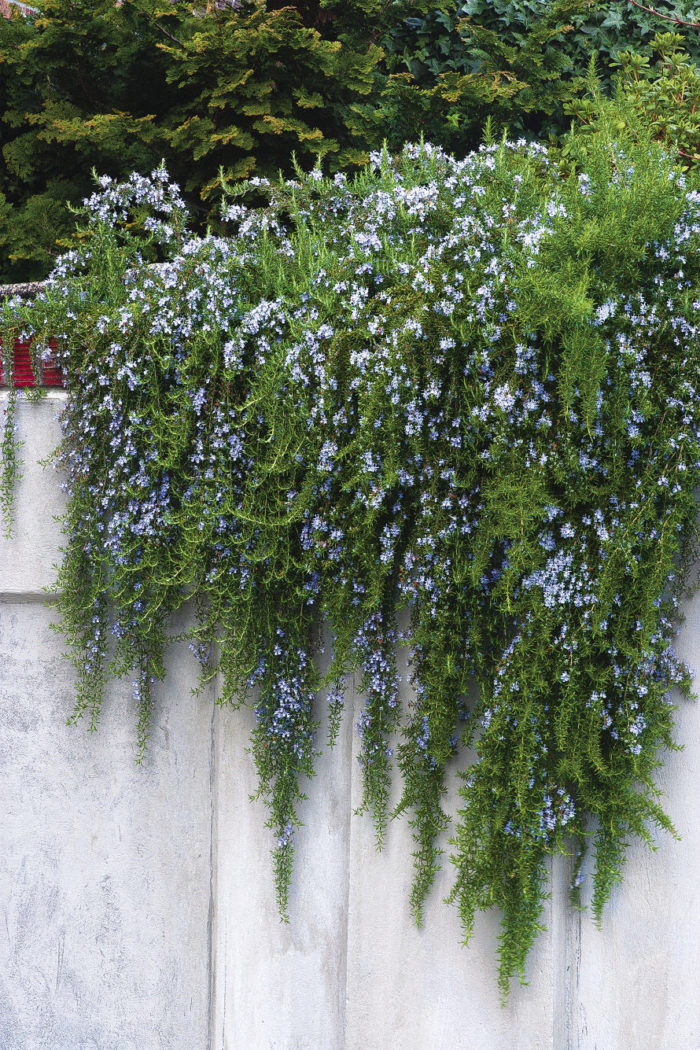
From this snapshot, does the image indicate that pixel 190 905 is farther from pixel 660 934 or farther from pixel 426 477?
pixel 426 477

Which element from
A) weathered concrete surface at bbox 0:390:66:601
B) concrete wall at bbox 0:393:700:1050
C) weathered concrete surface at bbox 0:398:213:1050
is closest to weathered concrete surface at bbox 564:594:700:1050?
concrete wall at bbox 0:393:700:1050

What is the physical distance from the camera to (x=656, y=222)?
2.00 m

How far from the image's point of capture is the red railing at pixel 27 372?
277 centimetres

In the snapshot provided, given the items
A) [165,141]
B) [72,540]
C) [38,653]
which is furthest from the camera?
[165,141]

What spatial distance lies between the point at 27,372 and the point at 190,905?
1.91 m

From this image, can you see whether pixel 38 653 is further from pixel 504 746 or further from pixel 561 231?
pixel 561 231

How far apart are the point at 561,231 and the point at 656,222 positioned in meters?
0.22

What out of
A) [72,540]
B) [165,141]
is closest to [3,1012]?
[72,540]

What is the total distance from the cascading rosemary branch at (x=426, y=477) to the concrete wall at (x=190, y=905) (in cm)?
14

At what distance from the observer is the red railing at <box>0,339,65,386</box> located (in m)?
2.77

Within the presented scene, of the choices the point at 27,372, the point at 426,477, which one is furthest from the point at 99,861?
the point at 426,477

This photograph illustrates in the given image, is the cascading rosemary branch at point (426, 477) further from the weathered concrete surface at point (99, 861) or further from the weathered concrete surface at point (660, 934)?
the weathered concrete surface at point (99, 861)

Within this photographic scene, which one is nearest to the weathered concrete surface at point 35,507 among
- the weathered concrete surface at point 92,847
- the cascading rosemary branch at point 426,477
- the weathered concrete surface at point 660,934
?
the weathered concrete surface at point 92,847

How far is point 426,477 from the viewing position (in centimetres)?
225
